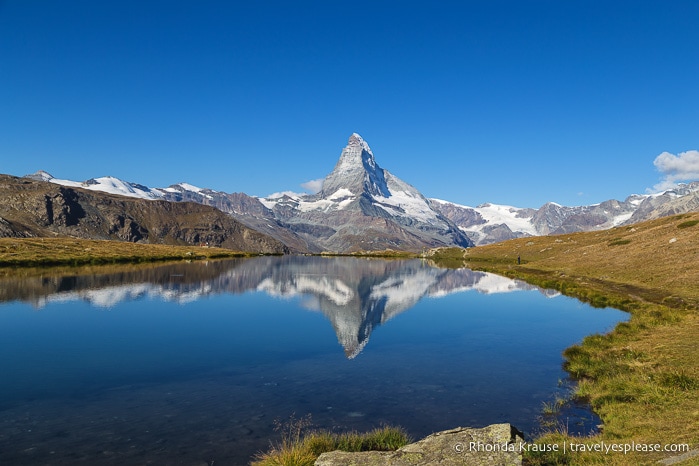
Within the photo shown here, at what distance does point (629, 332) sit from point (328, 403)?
29.9m

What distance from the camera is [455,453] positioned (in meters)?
14.2

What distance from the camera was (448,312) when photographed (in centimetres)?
6206

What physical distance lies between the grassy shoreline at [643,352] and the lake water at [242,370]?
2584mm

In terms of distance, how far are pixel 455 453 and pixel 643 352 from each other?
78.8 ft

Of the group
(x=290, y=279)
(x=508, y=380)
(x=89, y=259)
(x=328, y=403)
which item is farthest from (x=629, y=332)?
(x=89, y=259)

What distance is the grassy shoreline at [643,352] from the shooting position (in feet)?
54.1

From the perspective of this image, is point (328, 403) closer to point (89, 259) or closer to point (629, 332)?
point (629, 332)

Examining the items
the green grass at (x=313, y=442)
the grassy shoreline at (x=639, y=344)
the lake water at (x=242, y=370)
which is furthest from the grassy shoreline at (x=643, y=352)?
the green grass at (x=313, y=442)

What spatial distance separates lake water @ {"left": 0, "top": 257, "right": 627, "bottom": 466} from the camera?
19.9m

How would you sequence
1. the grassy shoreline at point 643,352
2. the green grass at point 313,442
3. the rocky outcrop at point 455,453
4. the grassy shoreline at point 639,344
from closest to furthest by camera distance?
the rocky outcrop at point 455,453, the green grass at point 313,442, the grassy shoreline at point 643,352, the grassy shoreline at point 639,344

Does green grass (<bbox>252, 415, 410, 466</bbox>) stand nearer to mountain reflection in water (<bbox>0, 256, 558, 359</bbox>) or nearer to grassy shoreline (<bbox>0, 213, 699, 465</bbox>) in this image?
grassy shoreline (<bbox>0, 213, 699, 465</bbox>)

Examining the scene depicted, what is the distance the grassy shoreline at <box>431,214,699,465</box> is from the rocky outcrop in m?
1.11

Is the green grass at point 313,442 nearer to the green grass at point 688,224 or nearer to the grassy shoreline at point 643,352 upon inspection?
the grassy shoreline at point 643,352

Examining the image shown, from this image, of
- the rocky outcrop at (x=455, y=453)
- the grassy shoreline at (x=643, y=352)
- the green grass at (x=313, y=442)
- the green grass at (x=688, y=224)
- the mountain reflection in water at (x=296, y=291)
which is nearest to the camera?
the rocky outcrop at (x=455, y=453)
